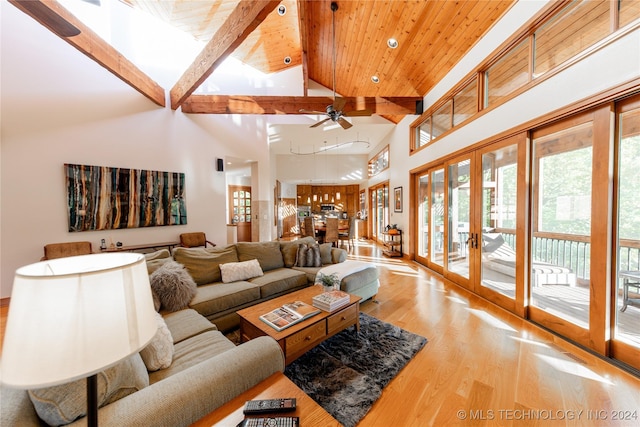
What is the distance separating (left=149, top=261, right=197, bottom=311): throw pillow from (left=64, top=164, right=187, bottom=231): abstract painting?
246 cm

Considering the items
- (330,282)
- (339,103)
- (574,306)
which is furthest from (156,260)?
(574,306)

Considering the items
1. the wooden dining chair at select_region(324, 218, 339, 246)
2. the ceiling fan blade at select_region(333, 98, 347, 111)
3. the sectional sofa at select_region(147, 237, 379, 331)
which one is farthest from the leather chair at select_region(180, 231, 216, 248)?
the ceiling fan blade at select_region(333, 98, 347, 111)

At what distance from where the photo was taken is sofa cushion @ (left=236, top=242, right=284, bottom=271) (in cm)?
336

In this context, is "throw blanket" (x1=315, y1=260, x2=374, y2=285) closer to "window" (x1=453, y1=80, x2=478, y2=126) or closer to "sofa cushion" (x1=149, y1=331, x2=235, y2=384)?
"sofa cushion" (x1=149, y1=331, x2=235, y2=384)

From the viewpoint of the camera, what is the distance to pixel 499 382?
6.00ft

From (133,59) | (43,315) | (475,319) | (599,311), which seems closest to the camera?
(43,315)

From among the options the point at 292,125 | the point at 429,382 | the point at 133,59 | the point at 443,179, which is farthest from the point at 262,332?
the point at 292,125

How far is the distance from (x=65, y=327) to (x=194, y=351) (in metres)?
1.25

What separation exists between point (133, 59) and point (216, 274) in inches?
162

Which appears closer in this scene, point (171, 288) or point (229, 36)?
point (171, 288)

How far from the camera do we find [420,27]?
3398 mm

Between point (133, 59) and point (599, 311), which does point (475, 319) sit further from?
point (133, 59)

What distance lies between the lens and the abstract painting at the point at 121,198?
3.61m

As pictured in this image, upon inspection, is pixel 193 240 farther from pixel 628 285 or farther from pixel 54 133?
pixel 628 285
